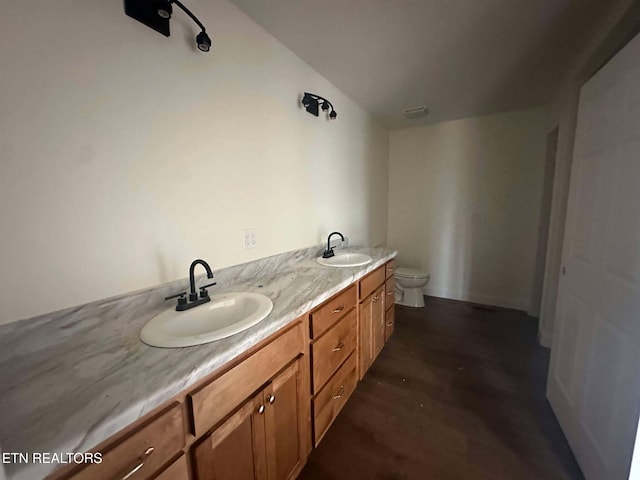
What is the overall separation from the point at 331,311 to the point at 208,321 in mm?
596

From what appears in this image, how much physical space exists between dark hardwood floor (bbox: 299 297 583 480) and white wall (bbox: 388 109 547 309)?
0.92 metres

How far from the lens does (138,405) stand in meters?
0.52

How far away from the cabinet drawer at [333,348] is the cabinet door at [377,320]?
0.33 meters

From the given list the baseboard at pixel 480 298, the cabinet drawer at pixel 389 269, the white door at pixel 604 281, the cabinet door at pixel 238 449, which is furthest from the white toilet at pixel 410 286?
the cabinet door at pixel 238 449

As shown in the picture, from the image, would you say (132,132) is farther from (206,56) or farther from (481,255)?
(481,255)

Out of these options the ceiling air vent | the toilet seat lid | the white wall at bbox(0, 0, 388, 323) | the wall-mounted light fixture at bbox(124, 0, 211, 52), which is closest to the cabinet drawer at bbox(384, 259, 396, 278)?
the toilet seat lid

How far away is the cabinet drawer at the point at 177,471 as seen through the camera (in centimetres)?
59

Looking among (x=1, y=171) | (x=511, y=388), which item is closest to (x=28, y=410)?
(x=1, y=171)

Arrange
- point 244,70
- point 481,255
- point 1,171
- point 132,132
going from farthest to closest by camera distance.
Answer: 1. point 481,255
2. point 244,70
3. point 132,132
4. point 1,171

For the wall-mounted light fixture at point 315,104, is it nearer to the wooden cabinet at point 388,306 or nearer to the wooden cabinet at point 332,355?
the wooden cabinet at point 332,355

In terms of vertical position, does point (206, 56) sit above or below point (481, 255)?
above

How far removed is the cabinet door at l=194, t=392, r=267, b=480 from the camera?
2.26 feet

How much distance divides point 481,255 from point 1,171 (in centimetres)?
381

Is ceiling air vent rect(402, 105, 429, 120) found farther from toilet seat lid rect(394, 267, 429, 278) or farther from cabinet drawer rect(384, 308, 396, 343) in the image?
cabinet drawer rect(384, 308, 396, 343)
